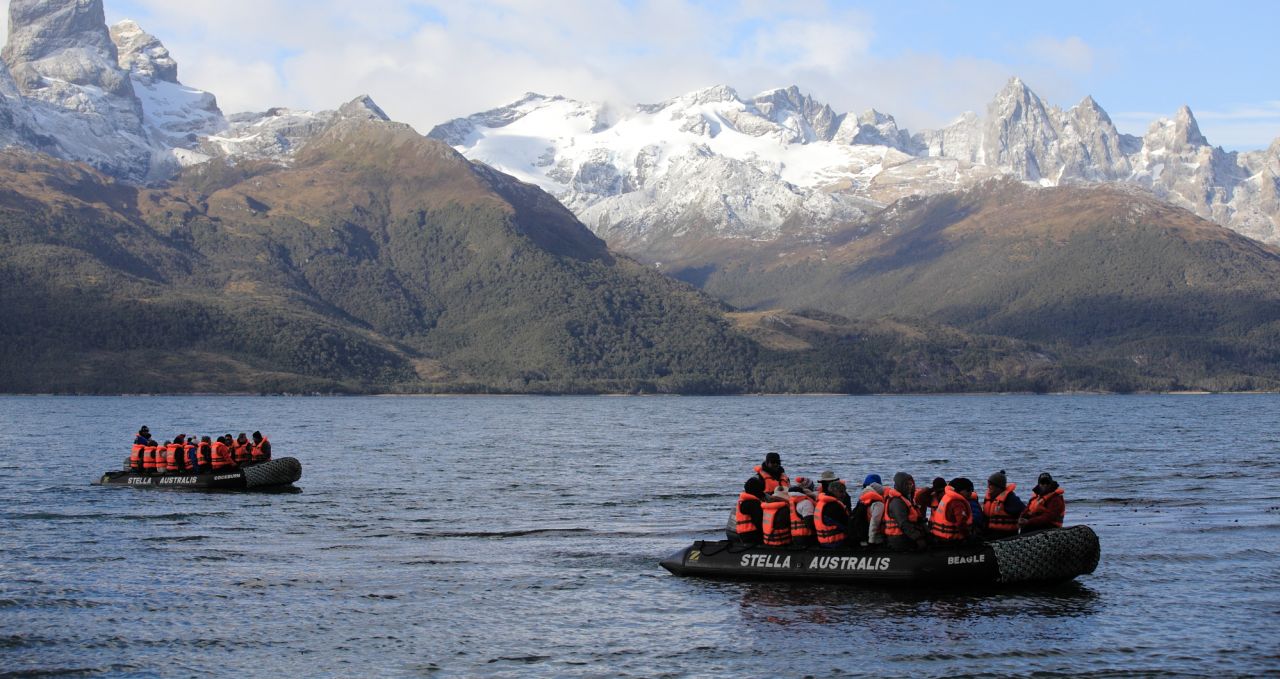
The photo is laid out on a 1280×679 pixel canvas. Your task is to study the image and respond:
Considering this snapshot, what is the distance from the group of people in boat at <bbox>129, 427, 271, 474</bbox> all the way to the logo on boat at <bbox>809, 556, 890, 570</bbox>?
44.3 metres

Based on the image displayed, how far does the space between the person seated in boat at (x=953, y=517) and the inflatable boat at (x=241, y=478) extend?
151ft

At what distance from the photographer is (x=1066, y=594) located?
4375 centimetres

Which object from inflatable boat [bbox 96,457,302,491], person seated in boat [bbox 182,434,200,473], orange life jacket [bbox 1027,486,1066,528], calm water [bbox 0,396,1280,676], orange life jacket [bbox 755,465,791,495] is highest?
orange life jacket [bbox 755,465,791,495]

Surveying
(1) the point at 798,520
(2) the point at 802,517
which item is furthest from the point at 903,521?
(1) the point at 798,520

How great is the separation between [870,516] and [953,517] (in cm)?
258

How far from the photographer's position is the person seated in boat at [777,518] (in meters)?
45.2

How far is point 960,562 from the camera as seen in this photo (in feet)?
143

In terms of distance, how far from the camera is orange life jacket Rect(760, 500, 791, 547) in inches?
1779

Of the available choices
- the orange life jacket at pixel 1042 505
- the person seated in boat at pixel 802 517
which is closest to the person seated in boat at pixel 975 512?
the orange life jacket at pixel 1042 505

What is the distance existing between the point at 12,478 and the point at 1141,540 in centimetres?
7015

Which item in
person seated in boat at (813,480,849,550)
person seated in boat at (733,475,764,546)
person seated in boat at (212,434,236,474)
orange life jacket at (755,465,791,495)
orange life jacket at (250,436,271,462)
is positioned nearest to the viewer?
person seated in boat at (813,480,849,550)

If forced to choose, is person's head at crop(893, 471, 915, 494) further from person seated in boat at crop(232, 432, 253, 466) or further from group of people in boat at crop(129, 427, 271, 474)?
person seated in boat at crop(232, 432, 253, 466)

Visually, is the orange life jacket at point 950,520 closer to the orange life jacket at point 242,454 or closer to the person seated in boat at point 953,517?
the person seated in boat at point 953,517

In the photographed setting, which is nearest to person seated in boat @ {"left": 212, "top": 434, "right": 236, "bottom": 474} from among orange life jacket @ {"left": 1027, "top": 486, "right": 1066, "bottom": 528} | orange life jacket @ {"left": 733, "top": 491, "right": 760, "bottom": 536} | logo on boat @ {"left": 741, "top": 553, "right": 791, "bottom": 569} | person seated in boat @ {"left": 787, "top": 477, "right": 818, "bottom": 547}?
orange life jacket @ {"left": 733, "top": 491, "right": 760, "bottom": 536}
